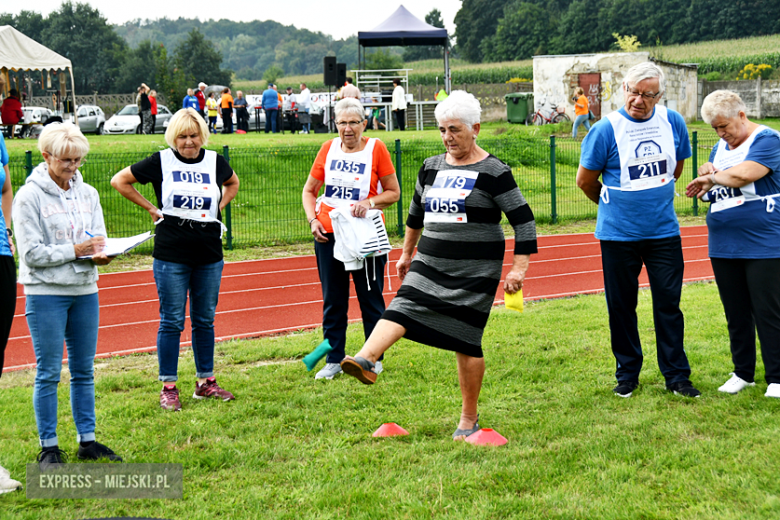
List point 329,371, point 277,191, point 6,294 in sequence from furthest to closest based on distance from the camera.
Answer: point 277,191, point 329,371, point 6,294

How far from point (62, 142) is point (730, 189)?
4103 mm

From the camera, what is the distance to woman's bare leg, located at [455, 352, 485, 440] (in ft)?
14.4

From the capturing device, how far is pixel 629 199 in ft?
16.8

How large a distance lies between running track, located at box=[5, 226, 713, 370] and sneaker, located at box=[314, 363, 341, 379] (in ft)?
6.33

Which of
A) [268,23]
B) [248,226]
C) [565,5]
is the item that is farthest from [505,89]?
[268,23]

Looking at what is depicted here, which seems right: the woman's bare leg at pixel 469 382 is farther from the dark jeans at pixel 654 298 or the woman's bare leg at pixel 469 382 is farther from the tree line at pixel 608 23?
the tree line at pixel 608 23

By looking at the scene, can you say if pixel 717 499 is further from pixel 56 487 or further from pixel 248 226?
pixel 248 226

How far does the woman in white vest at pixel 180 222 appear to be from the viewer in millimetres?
5168

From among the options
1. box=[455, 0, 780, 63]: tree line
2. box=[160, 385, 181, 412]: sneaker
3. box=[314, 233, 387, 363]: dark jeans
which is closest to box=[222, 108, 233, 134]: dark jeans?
box=[314, 233, 387, 363]: dark jeans

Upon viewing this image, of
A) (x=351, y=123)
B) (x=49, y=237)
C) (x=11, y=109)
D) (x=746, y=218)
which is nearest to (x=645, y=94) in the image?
(x=746, y=218)

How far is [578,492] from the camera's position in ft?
12.1

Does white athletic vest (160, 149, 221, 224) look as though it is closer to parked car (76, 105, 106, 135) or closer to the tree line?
parked car (76, 105, 106, 135)

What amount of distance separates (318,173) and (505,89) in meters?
34.9

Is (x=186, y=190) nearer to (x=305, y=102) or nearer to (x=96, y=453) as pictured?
(x=96, y=453)
